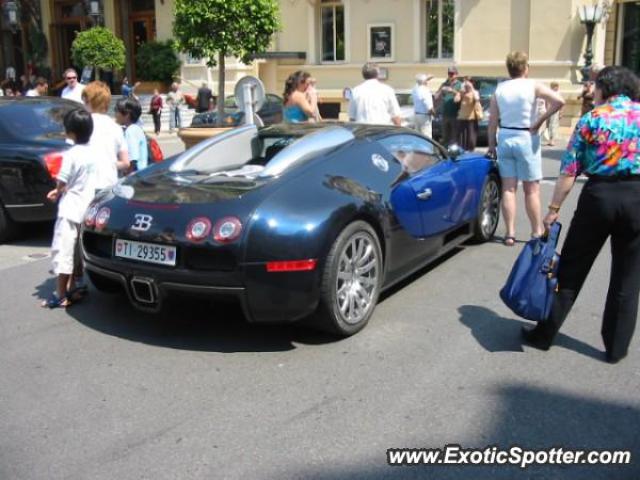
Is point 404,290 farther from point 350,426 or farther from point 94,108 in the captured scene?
point 94,108

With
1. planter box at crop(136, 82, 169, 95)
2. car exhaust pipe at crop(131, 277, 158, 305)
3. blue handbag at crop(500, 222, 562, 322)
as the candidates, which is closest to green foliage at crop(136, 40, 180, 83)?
planter box at crop(136, 82, 169, 95)

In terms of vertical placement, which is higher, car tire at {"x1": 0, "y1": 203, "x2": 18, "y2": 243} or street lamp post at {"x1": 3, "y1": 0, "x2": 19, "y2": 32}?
street lamp post at {"x1": 3, "y1": 0, "x2": 19, "y2": 32}

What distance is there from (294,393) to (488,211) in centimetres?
379

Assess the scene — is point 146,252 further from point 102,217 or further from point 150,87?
point 150,87

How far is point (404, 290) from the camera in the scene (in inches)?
224

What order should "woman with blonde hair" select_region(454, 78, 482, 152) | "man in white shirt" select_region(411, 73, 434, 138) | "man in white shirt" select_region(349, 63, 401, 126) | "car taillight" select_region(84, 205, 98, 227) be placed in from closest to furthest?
"car taillight" select_region(84, 205, 98, 227) < "man in white shirt" select_region(349, 63, 401, 126) < "woman with blonde hair" select_region(454, 78, 482, 152) < "man in white shirt" select_region(411, 73, 434, 138)

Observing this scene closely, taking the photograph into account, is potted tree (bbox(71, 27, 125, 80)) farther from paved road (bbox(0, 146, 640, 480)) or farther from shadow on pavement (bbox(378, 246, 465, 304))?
paved road (bbox(0, 146, 640, 480))

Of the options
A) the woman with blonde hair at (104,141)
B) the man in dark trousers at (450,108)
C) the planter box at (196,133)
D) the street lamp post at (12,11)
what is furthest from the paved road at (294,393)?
the street lamp post at (12,11)

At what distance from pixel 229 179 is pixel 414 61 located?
19745 mm

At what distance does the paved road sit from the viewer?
10.7ft

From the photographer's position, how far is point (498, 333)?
4762 mm

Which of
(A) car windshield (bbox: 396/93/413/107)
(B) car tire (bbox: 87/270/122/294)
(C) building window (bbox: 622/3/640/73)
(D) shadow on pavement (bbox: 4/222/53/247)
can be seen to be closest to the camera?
(B) car tire (bbox: 87/270/122/294)

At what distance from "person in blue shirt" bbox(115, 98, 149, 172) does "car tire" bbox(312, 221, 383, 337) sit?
2782 millimetres

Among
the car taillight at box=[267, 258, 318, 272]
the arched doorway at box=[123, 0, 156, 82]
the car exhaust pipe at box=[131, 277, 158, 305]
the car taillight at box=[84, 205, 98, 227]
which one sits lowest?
the car exhaust pipe at box=[131, 277, 158, 305]
